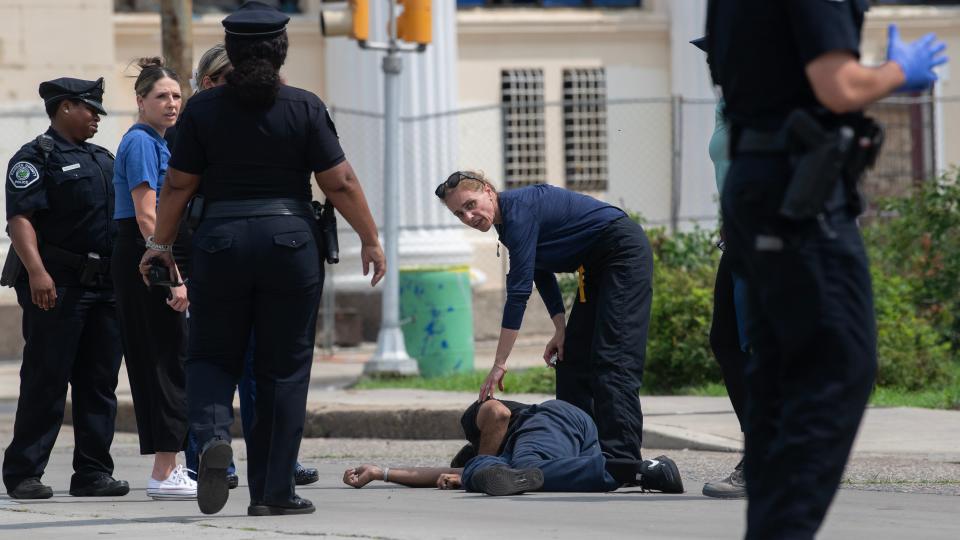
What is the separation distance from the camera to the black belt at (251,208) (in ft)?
19.6

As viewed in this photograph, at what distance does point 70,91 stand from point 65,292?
839 mm

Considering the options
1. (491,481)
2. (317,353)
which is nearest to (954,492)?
(491,481)

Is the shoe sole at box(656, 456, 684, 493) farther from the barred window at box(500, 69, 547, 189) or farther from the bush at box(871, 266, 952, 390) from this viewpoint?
the barred window at box(500, 69, 547, 189)

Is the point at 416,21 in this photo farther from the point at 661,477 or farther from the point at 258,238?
the point at 258,238

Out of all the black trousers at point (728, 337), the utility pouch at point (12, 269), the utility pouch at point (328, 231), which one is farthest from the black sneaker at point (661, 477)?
the utility pouch at point (12, 269)

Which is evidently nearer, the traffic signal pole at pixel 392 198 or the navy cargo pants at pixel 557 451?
the navy cargo pants at pixel 557 451

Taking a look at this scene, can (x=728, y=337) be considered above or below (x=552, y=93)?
above

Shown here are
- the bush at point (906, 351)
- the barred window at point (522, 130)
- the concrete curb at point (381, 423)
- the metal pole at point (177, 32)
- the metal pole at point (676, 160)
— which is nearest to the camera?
the concrete curb at point (381, 423)

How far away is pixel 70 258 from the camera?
7301mm

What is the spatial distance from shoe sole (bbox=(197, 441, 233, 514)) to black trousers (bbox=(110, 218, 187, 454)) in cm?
127

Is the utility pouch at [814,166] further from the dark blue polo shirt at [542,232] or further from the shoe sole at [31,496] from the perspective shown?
the shoe sole at [31,496]

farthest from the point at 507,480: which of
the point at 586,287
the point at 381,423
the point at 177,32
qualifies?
the point at 177,32

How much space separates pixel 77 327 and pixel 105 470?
0.62 metres

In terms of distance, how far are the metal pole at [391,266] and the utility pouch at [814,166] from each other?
31.1 feet
